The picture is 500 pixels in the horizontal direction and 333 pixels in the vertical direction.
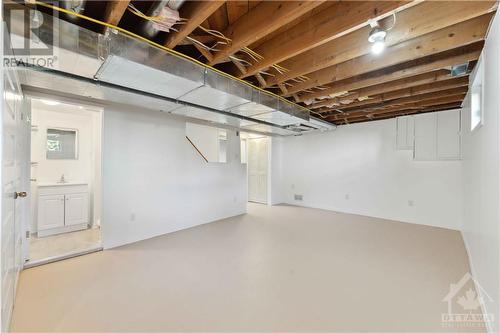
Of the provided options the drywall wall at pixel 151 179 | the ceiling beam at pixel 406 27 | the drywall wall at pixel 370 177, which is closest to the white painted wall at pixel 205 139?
the drywall wall at pixel 151 179

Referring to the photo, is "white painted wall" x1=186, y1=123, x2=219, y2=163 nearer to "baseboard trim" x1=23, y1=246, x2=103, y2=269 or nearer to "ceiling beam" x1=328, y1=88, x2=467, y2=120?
"baseboard trim" x1=23, y1=246, x2=103, y2=269

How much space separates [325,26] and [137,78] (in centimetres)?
185

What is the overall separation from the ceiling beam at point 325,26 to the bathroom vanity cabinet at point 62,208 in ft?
13.0

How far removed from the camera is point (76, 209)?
3.96 metres

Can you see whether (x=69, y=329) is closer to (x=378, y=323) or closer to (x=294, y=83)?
(x=378, y=323)

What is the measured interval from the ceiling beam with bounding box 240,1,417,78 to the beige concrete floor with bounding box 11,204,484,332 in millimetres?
2343

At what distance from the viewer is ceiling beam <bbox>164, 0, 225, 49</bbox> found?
1.52 metres

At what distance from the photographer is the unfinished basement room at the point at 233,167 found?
1691 millimetres

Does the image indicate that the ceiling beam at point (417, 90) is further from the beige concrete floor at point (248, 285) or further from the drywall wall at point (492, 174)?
the beige concrete floor at point (248, 285)

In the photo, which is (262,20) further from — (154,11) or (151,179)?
(151,179)

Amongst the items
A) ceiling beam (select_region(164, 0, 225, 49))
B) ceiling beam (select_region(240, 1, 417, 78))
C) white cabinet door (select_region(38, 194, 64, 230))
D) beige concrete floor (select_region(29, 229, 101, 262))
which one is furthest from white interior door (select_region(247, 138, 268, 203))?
ceiling beam (select_region(164, 0, 225, 49))

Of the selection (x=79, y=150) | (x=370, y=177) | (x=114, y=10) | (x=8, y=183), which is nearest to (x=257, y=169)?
(x=370, y=177)

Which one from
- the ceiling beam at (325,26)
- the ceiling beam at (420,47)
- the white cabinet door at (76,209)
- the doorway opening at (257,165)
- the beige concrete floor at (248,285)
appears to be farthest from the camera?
the doorway opening at (257,165)

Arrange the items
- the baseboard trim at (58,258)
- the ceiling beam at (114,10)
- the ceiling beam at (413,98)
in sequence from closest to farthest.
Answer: the ceiling beam at (114,10) → the baseboard trim at (58,258) → the ceiling beam at (413,98)
